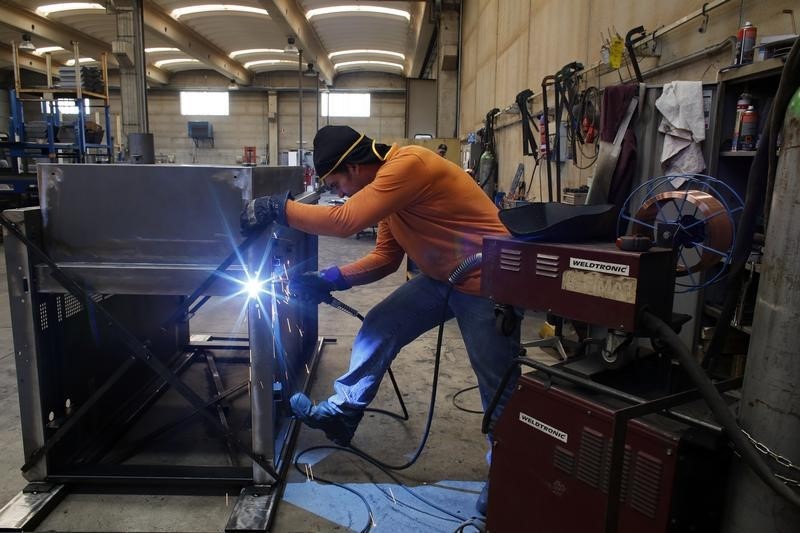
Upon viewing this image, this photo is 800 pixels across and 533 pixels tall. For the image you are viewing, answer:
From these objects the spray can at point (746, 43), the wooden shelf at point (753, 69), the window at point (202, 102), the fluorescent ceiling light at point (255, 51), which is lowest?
the wooden shelf at point (753, 69)

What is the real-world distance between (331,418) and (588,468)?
1.14m

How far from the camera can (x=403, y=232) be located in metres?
2.15

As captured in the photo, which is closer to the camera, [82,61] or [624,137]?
[624,137]

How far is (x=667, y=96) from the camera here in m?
2.91

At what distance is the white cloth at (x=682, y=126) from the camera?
2771 mm

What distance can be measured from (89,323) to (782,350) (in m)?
2.33

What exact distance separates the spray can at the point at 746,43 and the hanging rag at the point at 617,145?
0.66m

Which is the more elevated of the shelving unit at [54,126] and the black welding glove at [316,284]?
the shelving unit at [54,126]

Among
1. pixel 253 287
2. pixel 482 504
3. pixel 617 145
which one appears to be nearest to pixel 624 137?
pixel 617 145

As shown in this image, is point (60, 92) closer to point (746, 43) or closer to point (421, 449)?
point (421, 449)

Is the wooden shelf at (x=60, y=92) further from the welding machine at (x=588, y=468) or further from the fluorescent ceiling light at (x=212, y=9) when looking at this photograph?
the welding machine at (x=588, y=468)

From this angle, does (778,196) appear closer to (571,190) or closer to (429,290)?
(429,290)

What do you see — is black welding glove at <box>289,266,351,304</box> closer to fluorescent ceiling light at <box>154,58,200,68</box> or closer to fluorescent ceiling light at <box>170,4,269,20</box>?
fluorescent ceiling light at <box>170,4,269,20</box>

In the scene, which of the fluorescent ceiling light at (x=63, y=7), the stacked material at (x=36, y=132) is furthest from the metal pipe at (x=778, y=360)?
the fluorescent ceiling light at (x=63, y=7)
